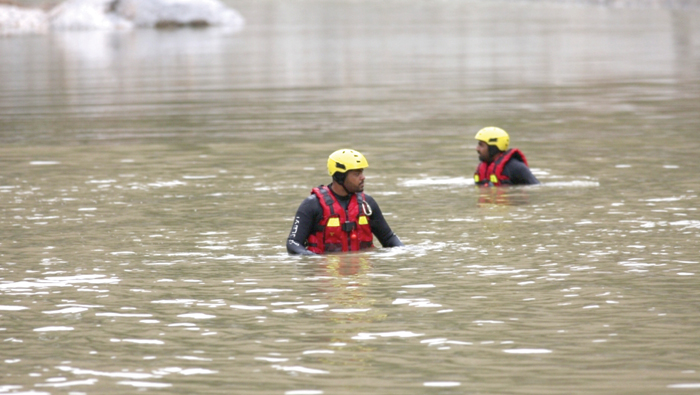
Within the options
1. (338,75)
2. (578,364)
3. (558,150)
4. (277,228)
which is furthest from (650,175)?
(338,75)

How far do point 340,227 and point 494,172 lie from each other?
22.5 ft

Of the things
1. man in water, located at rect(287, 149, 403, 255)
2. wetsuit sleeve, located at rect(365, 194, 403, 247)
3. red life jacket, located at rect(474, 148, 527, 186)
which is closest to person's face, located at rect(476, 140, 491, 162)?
red life jacket, located at rect(474, 148, 527, 186)

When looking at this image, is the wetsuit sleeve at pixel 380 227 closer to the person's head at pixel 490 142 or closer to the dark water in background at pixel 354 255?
the dark water in background at pixel 354 255

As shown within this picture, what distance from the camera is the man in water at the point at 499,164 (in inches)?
832

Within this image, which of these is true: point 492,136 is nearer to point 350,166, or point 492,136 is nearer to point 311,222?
point 311,222

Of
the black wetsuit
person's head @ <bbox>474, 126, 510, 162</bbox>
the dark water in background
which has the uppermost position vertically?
person's head @ <bbox>474, 126, 510, 162</bbox>

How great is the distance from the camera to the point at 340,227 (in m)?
14.9

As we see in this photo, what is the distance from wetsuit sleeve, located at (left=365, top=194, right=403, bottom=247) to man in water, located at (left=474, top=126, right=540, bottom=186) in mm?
6093

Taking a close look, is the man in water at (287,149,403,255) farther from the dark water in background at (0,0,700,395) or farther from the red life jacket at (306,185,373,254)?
the dark water in background at (0,0,700,395)

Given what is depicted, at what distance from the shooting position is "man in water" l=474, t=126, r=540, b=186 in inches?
832

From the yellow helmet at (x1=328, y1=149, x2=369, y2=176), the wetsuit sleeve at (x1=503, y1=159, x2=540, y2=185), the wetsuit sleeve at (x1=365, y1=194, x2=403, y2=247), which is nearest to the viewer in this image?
the yellow helmet at (x1=328, y1=149, x2=369, y2=176)

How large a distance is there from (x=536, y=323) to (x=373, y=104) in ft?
87.2

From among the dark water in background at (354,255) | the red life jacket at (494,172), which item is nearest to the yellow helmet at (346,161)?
the dark water in background at (354,255)

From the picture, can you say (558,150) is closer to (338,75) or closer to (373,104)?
(373,104)
